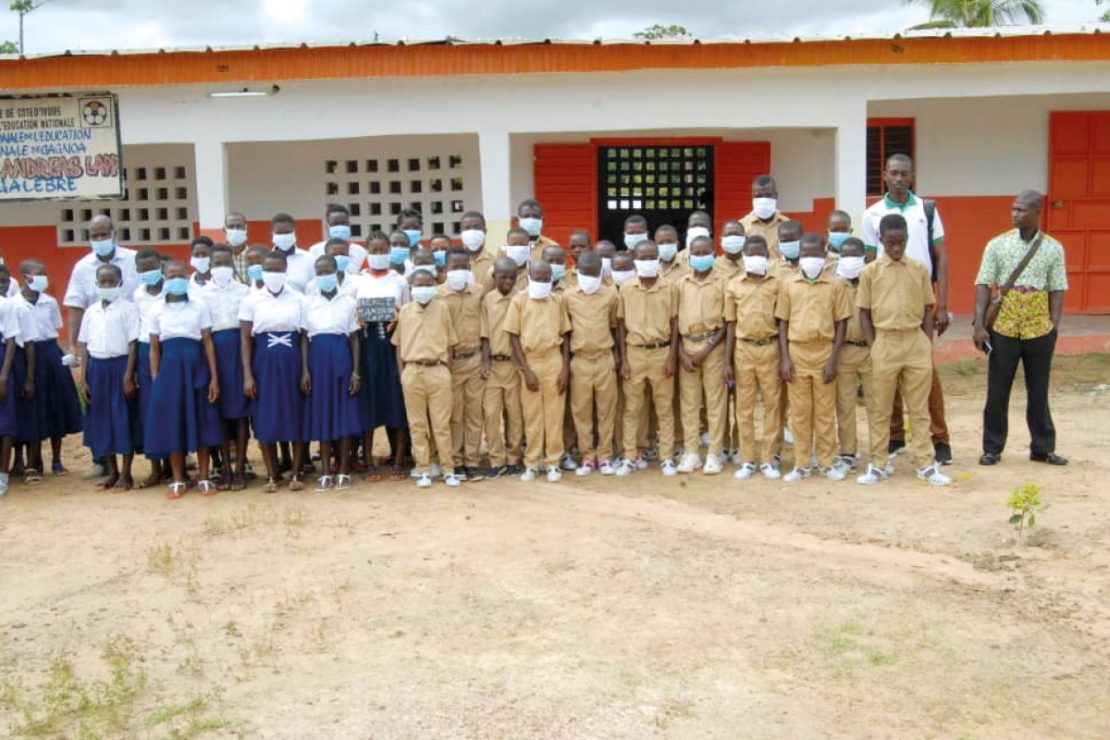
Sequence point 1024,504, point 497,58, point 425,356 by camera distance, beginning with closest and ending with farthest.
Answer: point 1024,504, point 425,356, point 497,58

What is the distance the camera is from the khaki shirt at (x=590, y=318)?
674 cm

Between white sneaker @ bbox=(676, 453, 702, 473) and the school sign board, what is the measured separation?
6.38 metres

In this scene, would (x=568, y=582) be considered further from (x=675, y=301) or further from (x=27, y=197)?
(x=27, y=197)

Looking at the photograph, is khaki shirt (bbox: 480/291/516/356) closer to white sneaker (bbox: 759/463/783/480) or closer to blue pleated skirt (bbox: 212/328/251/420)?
blue pleated skirt (bbox: 212/328/251/420)

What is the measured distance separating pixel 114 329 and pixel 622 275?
10.1ft

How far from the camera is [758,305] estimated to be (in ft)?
21.3

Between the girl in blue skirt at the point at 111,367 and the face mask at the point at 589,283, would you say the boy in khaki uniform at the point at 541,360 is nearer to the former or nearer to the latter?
the face mask at the point at 589,283

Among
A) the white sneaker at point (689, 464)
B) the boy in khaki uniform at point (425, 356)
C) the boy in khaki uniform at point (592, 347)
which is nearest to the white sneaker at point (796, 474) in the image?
the white sneaker at point (689, 464)

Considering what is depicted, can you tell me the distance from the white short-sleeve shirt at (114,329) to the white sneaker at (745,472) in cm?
368

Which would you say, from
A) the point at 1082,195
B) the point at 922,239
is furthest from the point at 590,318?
the point at 1082,195

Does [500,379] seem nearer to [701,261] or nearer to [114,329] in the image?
[701,261]

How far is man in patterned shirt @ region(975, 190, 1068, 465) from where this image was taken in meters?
6.48

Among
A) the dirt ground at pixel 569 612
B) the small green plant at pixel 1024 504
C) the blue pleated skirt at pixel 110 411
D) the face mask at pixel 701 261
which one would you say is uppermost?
the face mask at pixel 701 261

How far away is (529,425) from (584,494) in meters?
0.65
